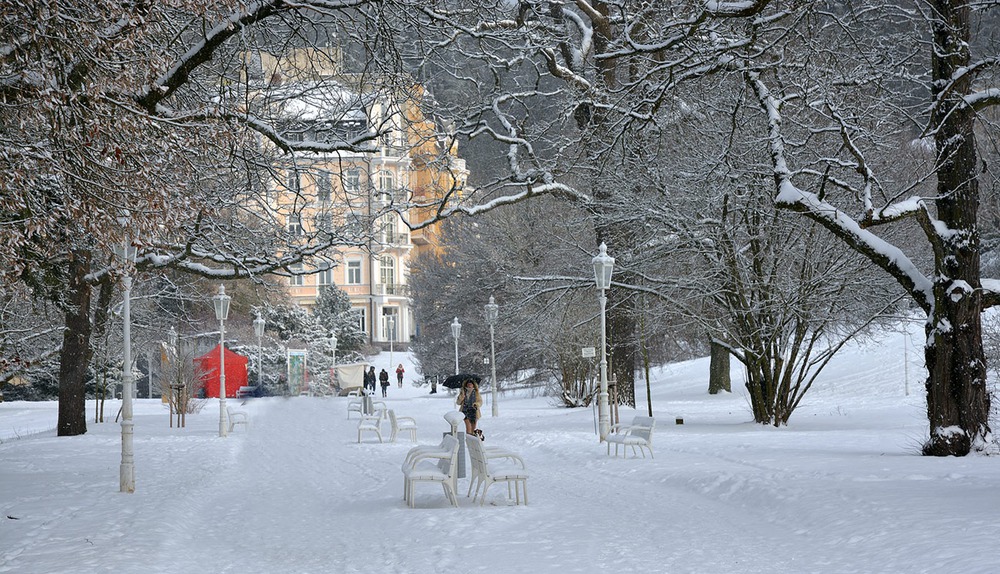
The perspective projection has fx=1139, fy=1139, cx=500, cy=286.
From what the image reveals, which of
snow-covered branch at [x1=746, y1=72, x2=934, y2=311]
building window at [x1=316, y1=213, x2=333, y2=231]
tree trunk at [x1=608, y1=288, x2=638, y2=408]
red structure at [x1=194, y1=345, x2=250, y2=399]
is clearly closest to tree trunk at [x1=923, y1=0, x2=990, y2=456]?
snow-covered branch at [x1=746, y1=72, x2=934, y2=311]

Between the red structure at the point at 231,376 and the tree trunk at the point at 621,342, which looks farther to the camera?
the red structure at the point at 231,376

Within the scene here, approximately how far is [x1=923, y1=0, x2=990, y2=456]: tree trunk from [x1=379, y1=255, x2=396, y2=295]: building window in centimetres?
7230

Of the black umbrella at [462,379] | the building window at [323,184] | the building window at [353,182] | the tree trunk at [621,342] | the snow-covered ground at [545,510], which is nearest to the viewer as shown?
the snow-covered ground at [545,510]

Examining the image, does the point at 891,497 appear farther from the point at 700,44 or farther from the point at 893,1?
the point at 893,1

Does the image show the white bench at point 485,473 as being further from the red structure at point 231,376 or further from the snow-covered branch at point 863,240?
the red structure at point 231,376

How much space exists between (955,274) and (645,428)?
222 inches

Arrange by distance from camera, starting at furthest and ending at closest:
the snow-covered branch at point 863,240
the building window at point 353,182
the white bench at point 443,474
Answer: the building window at point 353,182 → the snow-covered branch at point 863,240 → the white bench at point 443,474

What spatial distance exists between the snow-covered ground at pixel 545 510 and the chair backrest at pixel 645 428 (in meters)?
0.49

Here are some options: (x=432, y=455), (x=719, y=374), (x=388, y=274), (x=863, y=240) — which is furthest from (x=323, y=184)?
(x=388, y=274)

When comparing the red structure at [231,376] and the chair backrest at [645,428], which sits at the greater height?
the red structure at [231,376]

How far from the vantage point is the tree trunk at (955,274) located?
49.1 feet

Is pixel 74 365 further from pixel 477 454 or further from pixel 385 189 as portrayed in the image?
pixel 477 454

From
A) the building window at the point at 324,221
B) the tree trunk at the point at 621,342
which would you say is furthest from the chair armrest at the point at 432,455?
the tree trunk at the point at 621,342

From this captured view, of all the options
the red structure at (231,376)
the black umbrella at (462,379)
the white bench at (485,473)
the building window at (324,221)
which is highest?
the building window at (324,221)
